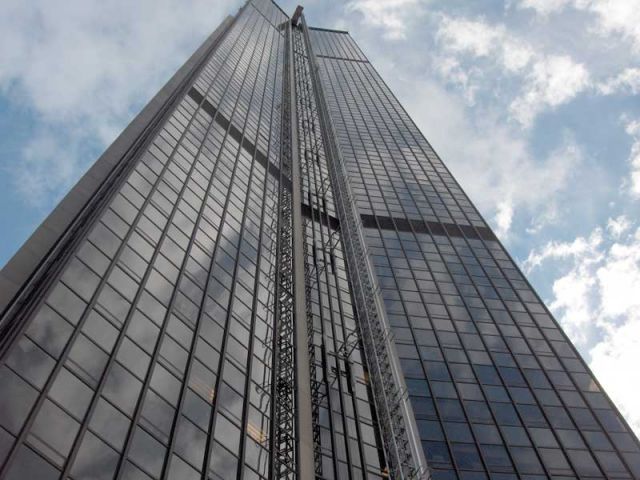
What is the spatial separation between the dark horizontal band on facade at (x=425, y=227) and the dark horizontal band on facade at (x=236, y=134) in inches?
570

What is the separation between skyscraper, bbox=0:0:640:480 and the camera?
21.1m

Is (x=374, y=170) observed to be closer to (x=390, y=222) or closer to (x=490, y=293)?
(x=390, y=222)

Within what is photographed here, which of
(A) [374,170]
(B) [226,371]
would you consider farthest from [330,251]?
(A) [374,170]

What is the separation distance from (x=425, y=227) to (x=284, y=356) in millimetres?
41915

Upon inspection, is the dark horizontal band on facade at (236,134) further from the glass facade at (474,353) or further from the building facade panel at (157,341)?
the glass facade at (474,353)

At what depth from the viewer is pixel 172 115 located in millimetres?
48625

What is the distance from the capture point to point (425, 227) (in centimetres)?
7131

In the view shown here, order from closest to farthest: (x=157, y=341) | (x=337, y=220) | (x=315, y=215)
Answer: (x=157, y=341) < (x=315, y=215) < (x=337, y=220)

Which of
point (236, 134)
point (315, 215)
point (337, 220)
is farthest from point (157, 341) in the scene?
point (337, 220)

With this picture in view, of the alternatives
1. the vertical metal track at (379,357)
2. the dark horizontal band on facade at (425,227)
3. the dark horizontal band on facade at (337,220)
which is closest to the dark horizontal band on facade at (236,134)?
the dark horizontal band on facade at (337,220)

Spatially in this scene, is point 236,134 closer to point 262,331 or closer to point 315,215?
point 315,215

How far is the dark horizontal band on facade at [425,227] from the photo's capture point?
6944 cm

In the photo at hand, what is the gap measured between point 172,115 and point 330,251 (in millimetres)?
17713

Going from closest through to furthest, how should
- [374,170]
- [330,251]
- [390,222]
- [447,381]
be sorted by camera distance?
[447,381] < [330,251] < [390,222] < [374,170]
